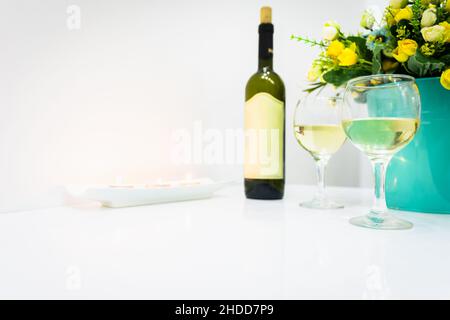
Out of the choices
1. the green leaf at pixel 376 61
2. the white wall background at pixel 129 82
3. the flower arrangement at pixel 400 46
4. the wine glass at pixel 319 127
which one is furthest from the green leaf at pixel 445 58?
the white wall background at pixel 129 82

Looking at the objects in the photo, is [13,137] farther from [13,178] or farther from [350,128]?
[350,128]

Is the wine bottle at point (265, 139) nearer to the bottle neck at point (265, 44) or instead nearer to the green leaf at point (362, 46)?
the bottle neck at point (265, 44)

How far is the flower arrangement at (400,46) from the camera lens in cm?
62

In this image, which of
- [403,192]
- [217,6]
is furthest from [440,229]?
[217,6]

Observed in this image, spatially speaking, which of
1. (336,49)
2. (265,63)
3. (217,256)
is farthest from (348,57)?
(217,256)

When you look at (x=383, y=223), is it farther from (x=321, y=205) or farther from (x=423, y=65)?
(x=423, y=65)

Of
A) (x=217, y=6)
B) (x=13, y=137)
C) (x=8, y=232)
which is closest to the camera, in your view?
(x=8, y=232)

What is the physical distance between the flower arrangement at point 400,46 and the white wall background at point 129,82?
1.42 ft

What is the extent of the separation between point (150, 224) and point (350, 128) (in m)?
0.39

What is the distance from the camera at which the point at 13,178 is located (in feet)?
2.21

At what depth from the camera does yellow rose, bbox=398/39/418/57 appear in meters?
0.63

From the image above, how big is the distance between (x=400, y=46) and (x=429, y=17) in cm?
6

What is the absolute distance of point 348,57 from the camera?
707 millimetres

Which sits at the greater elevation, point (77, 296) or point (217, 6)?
point (217, 6)
